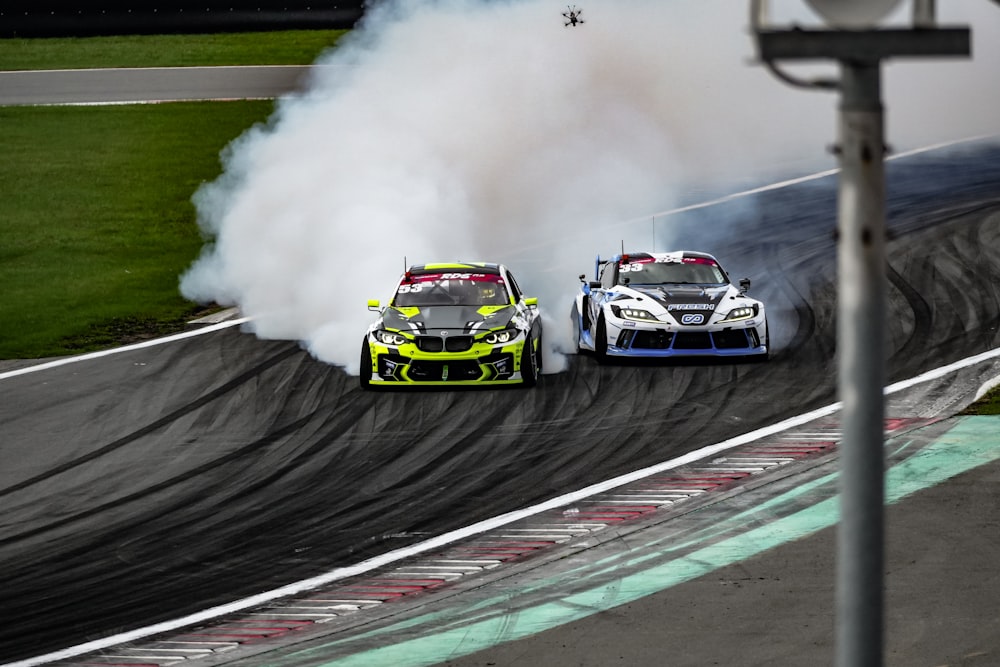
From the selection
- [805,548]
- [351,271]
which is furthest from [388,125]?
[805,548]

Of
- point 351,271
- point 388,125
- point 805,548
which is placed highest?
point 388,125

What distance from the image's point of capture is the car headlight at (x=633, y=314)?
17.3 metres

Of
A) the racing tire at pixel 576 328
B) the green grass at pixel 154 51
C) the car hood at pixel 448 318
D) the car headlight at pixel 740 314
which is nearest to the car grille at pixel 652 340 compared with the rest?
the car headlight at pixel 740 314

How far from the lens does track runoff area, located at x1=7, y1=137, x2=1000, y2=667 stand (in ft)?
31.8

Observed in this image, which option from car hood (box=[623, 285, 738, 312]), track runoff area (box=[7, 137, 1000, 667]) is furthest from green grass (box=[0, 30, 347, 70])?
track runoff area (box=[7, 137, 1000, 667])

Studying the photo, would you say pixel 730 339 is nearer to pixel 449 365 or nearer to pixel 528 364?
pixel 528 364

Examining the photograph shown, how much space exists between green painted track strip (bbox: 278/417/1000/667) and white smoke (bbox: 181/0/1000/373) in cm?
547

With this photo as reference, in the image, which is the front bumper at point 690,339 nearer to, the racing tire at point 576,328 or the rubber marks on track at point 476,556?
the racing tire at point 576,328

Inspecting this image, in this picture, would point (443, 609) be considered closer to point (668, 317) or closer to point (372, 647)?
point (372, 647)

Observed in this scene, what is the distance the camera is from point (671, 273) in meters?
18.3

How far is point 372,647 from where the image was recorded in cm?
945

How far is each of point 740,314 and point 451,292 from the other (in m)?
3.23

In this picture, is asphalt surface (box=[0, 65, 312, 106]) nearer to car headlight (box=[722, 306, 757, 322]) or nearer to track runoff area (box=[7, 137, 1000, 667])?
car headlight (box=[722, 306, 757, 322])

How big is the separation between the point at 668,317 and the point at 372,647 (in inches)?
333
